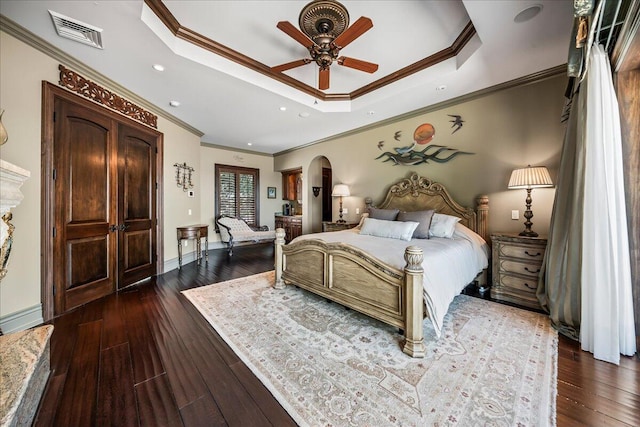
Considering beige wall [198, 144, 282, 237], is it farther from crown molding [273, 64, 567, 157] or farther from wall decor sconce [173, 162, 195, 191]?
crown molding [273, 64, 567, 157]

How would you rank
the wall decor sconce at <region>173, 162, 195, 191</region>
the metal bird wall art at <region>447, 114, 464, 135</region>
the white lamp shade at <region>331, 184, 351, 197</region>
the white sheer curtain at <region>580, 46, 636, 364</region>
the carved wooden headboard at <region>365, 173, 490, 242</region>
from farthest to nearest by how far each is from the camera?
the white lamp shade at <region>331, 184, 351, 197</region>
the wall decor sconce at <region>173, 162, 195, 191</region>
the metal bird wall art at <region>447, 114, 464, 135</region>
the carved wooden headboard at <region>365, 173, 490, 242</region>
the white sheer curtain at <region>580, 46, 636, 364</region>

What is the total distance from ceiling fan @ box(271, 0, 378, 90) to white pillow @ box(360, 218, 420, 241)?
206 centimetres

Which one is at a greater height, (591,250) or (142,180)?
(142,180)

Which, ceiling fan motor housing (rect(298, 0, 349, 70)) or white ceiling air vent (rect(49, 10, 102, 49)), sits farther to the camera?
white ceiling air vent (rect(49, 10, 102, 49))

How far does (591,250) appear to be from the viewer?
1.88 meters

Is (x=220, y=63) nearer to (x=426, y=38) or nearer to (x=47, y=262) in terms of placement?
(x=426, y=38)

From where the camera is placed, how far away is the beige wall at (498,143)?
295 centimetres

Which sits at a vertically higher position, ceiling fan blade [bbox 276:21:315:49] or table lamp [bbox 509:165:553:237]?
ceiling fan blade [bbox 276:21:315:49]

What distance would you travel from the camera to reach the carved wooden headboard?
11.1ft

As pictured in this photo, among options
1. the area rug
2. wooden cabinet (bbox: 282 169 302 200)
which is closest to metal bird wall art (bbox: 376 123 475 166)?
the area rug

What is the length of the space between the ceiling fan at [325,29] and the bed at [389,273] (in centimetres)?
189

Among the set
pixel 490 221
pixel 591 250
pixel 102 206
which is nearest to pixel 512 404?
pixel 591 250

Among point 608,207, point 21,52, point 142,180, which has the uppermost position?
point 21,52

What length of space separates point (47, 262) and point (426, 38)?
4699mm
